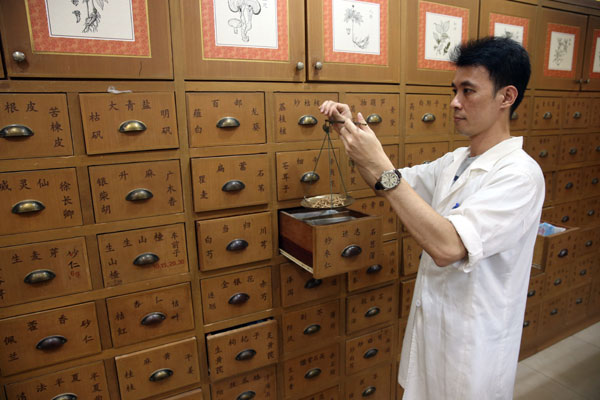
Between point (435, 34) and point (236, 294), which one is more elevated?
point (435, 34)

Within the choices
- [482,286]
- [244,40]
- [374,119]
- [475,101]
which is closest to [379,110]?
[374,119]

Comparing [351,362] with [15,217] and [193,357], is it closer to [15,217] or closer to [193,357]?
[193,357]

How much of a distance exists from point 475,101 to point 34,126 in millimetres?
1349

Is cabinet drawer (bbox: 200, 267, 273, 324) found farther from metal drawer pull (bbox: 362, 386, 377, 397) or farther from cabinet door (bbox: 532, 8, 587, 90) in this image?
cabinet door (bbox: 532, 8, 587, 90)

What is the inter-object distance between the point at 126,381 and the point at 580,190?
116 inches

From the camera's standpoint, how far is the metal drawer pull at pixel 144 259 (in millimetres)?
1316

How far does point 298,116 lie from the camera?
1519mm

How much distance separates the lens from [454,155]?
1397 millimetres

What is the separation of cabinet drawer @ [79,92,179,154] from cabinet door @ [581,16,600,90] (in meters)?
2.58

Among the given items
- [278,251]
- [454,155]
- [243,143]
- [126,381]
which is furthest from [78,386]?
[454,155]

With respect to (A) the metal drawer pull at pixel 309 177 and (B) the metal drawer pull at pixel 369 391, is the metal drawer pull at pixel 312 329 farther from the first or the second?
(A) the metal drawer pull at pixel 309 177

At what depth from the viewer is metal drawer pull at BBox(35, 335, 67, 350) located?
122 cm

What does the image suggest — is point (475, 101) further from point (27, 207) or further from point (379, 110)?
→ point (27, 207)

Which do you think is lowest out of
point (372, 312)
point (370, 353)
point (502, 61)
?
point (370, 353)
